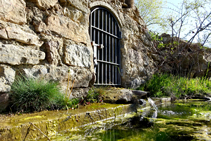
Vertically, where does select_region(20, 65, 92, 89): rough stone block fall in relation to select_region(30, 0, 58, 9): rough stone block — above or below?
below

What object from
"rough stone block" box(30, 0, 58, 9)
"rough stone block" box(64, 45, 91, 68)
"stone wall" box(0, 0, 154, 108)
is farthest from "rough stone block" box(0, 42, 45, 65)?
"rough stone block" box(30, 0, 58, 9)

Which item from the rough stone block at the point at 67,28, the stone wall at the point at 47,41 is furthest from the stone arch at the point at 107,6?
the rough stone block at the point at 67,28

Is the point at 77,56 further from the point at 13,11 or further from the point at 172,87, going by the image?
the point at 172,87

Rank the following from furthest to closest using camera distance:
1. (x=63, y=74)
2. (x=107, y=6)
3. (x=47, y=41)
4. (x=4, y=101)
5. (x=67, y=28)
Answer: (x=107, y=6)
(x=67, y=28)
(x=63, y=74)
(x=47, y=41)
(x=4, y=101)

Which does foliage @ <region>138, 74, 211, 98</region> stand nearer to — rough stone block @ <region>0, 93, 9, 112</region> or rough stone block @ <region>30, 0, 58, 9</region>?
rough stone block @ <region>30, 0, 58, 9</region>

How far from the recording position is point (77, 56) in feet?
9.81

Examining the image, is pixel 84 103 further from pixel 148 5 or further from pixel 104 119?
pixel 148 5

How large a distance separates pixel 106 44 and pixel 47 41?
6.42ft

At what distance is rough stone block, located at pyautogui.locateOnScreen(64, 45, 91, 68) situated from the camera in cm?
283

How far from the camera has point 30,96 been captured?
80.4 inches

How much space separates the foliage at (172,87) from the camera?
4.97 metres

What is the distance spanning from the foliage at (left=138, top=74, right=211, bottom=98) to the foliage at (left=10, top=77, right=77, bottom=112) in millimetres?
3128

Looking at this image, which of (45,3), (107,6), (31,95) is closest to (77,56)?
(45,3)

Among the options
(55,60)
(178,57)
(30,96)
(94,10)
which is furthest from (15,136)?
(178,57)
